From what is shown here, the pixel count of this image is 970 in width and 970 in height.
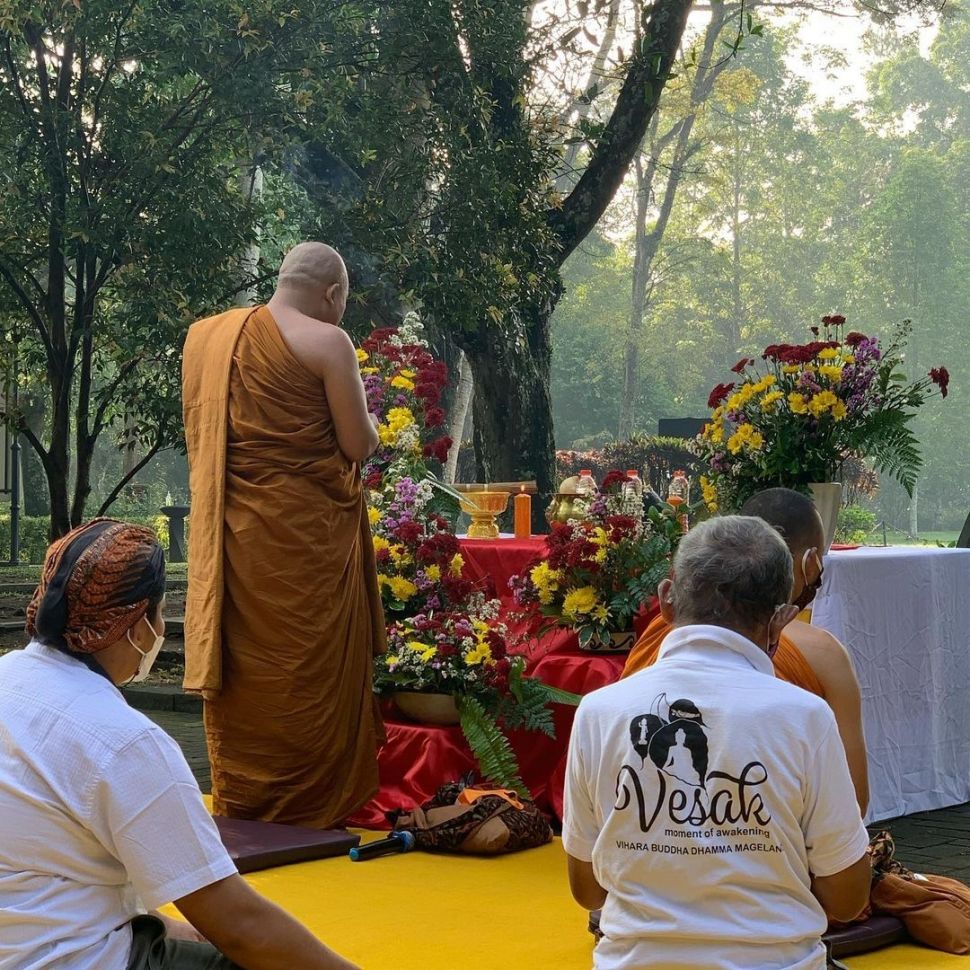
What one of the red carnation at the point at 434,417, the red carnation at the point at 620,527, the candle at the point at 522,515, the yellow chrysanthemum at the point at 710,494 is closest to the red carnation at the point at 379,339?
the red carnation at the point at 434,417

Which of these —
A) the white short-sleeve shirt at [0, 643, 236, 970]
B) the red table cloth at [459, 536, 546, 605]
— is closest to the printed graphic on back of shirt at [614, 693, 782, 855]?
the white short-sleeve shirt at [0, 643, 236, 970]

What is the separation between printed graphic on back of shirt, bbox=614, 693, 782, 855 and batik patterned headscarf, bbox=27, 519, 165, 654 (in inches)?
35.3

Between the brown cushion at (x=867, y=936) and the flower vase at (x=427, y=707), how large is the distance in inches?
96.2

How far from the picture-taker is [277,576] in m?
6.23

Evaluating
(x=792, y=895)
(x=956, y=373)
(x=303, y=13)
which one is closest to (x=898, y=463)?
(x=792, y=895)

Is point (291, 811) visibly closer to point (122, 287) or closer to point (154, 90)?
point (122, 287)

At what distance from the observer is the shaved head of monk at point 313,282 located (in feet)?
21.0

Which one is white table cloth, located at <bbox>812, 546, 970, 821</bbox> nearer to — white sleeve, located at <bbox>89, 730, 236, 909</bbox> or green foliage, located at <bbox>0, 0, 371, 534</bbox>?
white sleeve, located at <bbox>89, 730, 236, 909</bbox>

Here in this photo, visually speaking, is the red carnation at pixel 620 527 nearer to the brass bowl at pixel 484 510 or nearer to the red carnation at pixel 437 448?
the red carnation at pixel 437 448

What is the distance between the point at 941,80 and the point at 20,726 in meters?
76.5

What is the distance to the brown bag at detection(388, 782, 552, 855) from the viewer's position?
5.74 meters

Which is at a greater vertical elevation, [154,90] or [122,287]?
[154,90]

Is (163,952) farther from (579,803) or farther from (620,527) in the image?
(620,527)

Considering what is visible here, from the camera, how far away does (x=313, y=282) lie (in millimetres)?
6410
